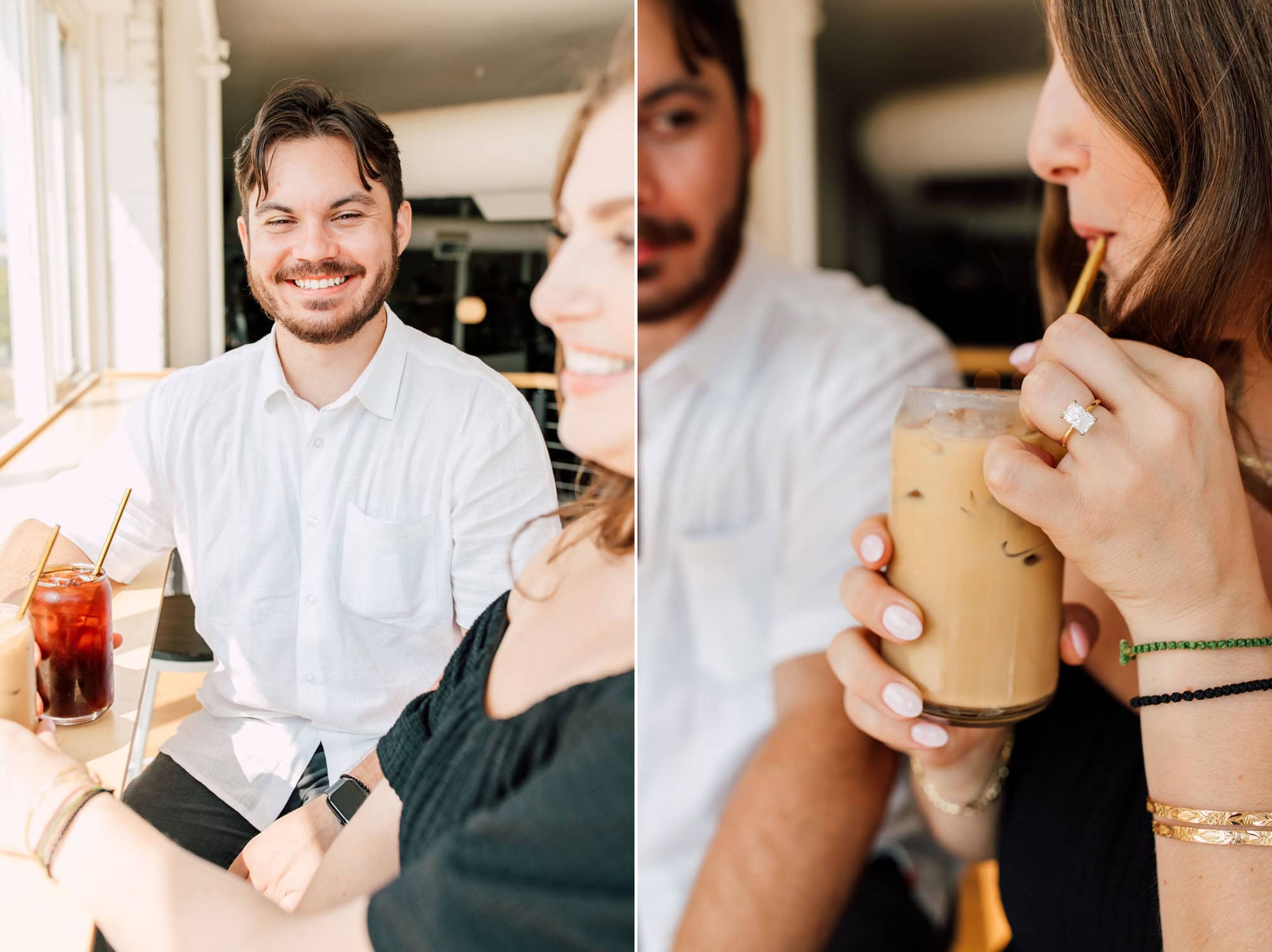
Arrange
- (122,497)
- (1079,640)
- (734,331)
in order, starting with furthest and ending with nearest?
1. (734,331)
2. (1079,640)
3. (122,497)

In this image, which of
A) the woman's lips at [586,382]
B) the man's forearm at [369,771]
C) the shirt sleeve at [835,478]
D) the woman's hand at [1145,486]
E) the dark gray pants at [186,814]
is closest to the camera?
the woman's hand at [1145,486]

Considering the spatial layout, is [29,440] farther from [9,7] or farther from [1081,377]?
[1081,377]

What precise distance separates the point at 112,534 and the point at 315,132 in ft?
1.47

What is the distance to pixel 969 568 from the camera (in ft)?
2.92

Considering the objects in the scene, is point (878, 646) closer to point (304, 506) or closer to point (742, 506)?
point (742, 506)

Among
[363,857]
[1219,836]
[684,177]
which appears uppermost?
[684,177]

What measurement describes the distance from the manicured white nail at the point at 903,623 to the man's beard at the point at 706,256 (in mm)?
476

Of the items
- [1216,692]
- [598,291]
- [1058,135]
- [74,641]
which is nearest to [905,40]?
[1058,135]

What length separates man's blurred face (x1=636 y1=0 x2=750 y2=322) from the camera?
1107 millimetres

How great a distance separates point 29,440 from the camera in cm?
83

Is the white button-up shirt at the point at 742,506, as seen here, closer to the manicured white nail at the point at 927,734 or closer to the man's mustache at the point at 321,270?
the manicured white nail at the point at 927,734

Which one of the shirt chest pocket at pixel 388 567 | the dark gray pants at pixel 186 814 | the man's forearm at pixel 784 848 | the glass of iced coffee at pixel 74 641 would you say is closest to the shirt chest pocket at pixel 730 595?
the man's forearm at pixel 784 848

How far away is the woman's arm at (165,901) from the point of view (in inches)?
33.2

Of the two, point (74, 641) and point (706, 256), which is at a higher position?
point (706, 256)
